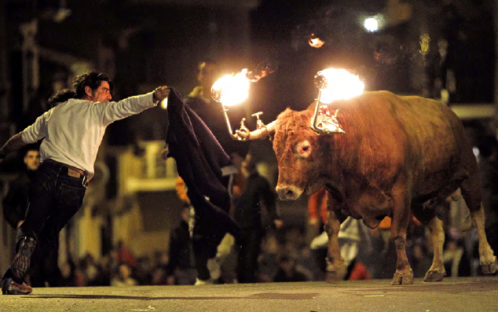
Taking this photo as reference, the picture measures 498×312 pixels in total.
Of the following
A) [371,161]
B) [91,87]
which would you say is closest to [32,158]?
[91,87]

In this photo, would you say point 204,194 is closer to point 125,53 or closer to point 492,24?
point 492,24

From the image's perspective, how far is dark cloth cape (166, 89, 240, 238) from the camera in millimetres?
10469

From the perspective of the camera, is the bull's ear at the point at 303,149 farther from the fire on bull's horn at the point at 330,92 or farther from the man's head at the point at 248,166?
the man's head at the point at 248,166

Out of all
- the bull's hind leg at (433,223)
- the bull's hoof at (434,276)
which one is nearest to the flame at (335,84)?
the bull's hind leg at (433,223)

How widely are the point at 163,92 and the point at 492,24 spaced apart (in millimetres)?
9074

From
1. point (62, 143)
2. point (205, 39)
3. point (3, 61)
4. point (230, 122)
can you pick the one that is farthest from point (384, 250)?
point (205, 39)

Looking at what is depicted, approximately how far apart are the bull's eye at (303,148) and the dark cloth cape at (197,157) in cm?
128

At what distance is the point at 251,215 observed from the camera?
12117mm

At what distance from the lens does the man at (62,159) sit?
29.4ft

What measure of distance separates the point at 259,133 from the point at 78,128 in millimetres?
1884

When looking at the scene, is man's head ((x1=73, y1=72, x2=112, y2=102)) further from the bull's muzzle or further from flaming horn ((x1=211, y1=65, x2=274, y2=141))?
the bull's muzzle

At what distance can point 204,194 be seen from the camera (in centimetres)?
1090

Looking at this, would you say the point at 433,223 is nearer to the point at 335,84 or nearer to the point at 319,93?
the point at 335,84

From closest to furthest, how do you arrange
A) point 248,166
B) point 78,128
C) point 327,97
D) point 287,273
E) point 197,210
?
point 78,128 < point 327,97 < point 197,210 < point 248,166 < point 287,273
